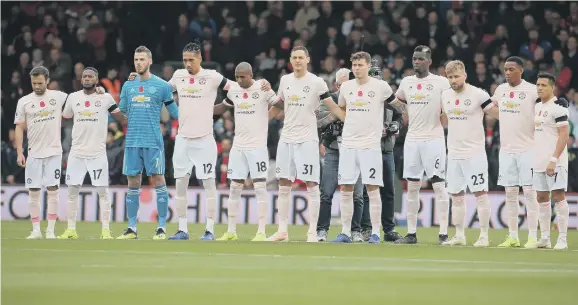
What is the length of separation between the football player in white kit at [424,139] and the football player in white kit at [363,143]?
417 mm

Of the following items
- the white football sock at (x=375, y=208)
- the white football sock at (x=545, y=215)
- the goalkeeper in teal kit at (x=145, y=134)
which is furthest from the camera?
the goalkeeper in teal kit at (x=145, y=134)

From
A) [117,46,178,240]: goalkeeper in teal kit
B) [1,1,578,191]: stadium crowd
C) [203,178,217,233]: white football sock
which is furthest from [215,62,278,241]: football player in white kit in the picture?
[1,1,578,191]: stadium crowd

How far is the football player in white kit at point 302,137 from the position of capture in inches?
674

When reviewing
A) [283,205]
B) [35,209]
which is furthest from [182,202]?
[35,209]

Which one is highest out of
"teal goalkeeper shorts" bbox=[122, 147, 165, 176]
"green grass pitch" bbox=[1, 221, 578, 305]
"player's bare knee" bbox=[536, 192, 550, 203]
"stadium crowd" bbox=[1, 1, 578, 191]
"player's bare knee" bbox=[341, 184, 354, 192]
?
"stadium crowd" bbox=[1, 1, 578, 191]

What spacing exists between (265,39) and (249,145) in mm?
13188

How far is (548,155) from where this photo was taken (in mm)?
16672

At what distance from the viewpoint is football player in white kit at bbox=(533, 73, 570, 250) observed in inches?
651

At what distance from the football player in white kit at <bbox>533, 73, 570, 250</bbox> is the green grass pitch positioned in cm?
50

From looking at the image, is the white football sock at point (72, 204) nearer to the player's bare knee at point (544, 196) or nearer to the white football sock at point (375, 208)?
the white football sock at point (375, 208)

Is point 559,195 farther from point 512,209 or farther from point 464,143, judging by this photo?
point 464,143

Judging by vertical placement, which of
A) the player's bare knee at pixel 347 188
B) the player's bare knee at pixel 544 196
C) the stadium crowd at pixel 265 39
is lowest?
the player's bare knee at pixel 544 196

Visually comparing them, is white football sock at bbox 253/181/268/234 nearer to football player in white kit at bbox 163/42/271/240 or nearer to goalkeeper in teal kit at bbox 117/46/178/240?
football player in white kit at bbox 163/42/271/240

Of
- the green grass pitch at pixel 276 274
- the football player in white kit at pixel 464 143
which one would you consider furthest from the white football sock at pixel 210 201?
the football player in white kit at pixel 464 143
